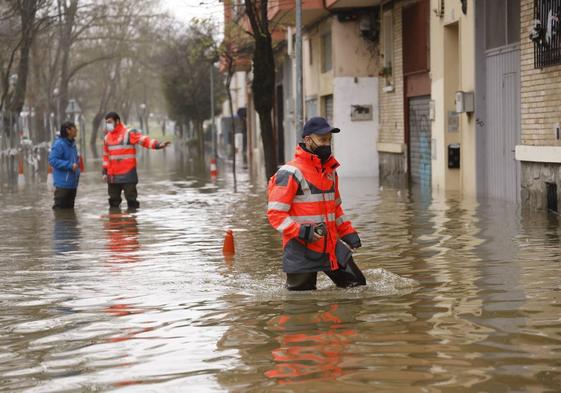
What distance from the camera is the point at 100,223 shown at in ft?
61.8

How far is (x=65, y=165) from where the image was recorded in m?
21.1

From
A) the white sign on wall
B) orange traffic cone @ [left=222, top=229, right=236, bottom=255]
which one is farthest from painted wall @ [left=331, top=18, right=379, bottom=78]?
orange traffic cone @ [left=222, top=229, right=236, bottom=255]

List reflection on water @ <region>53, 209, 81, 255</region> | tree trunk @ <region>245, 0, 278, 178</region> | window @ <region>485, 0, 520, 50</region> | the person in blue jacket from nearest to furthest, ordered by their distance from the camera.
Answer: reflection on water @ <region>53, 209, 81, 255</region>, window @ <region>485, 0, 520, 50</region>, the person in blue jacket, tree trunk @ <region>245, 0, 278, 178</region>

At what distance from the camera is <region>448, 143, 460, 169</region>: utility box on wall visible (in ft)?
78.8

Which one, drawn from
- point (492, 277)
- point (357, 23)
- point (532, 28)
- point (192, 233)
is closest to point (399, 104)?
point (357, 23)

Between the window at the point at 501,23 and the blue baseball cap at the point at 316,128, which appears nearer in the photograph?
the blue baseball cap at the point at 316,128

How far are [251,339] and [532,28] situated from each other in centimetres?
1138

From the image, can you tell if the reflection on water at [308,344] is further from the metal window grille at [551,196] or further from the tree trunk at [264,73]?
the tree trunk at [264,73]

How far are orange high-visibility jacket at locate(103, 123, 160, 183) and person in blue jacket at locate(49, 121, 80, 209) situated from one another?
53 centimetres

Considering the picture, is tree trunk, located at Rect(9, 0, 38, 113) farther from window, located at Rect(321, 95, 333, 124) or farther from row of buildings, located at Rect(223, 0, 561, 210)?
window, located at Rect(321, 95, 333, 124)

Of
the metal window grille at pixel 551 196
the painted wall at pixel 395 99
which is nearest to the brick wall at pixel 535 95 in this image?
the metal window grille at pixel 551 196

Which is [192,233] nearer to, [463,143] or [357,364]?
[463,143]

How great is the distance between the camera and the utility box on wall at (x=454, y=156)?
24016mm

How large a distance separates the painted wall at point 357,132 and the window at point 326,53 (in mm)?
2964
